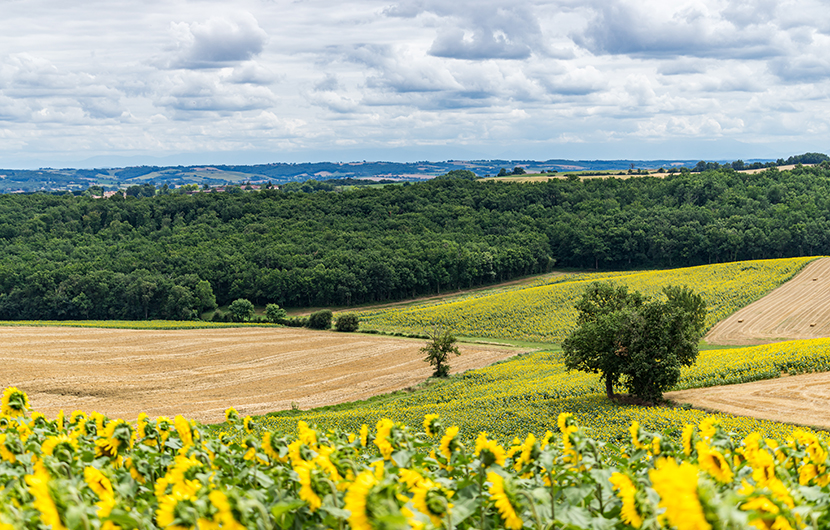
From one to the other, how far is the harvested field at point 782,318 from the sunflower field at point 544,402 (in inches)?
338

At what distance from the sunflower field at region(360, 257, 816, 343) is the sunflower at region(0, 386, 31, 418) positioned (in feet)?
177

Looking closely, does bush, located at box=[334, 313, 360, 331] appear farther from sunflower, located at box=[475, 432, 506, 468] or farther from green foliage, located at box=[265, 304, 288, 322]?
sunflower, located at box=[475, 432, 506, 468]

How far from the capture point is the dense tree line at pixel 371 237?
89.4m

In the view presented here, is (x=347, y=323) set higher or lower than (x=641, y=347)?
lower

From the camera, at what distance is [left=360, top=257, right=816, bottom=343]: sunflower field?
64.2 metres

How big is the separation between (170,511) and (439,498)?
1.79m

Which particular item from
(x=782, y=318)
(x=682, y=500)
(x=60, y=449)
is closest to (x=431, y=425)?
(x=60, y=449)

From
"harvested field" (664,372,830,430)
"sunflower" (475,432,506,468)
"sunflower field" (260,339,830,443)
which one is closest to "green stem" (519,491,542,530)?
"sunflower" (475,432,506,468)

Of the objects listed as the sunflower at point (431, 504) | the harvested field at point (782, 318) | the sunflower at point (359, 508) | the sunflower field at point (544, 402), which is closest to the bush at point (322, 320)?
the sunflower field at point (544, 402)

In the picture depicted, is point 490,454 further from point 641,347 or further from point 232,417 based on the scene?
point 641,347

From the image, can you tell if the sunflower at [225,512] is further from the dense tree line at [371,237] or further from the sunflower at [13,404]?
the dense tree line at [371,237]

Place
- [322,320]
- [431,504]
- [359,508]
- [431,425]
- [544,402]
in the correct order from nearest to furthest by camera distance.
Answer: [359,508], [431,504], [431,425], [544,402], [322,320]

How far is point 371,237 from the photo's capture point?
116m

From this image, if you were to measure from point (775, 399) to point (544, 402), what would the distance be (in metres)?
10.7
